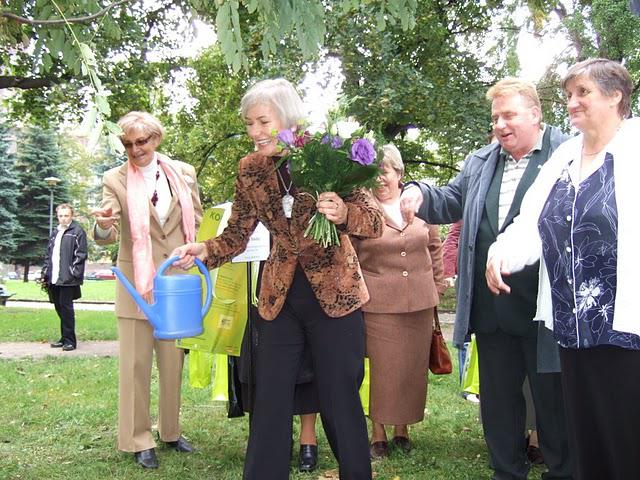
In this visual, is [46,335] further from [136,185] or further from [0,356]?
[136,185]

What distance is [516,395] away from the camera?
3553 millimetres

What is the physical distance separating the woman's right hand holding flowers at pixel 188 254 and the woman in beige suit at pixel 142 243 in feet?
2.44

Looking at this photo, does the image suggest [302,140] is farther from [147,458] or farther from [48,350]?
[48,350]

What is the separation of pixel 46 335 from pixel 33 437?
688cm

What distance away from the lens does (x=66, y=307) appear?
30.3 ft

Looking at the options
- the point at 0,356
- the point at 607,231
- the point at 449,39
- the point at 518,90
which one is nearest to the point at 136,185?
the point at 518,90

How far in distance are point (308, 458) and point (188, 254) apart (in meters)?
1.49

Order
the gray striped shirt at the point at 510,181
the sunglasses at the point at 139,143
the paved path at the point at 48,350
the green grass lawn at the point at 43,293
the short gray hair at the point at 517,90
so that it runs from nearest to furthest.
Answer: the short gray hair at the point at 517,90
the gray striped shirt at the point at 510,181
the sunglasses at the point at 139,143
the paved path at the point at 48,350
the green grass lawn at the point at 43,293

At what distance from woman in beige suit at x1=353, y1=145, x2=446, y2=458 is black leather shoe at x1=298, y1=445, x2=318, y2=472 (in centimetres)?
44

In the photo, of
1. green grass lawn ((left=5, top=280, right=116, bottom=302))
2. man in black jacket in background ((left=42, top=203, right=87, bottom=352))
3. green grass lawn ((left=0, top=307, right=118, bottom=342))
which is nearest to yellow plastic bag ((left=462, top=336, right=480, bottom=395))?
man in black jacket in background ((left=42, top=203, right=87, bottom=352))

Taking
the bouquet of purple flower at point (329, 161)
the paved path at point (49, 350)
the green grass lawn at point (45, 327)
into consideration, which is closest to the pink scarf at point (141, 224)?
the bouquet of purple flower at point (329, 161)

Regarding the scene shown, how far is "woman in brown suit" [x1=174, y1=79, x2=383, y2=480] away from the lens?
9.88 ft

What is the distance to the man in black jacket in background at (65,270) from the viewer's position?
9203mm

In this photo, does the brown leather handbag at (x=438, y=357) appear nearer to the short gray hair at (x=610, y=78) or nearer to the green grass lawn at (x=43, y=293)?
the short gray hair at (x=610, y=78)
